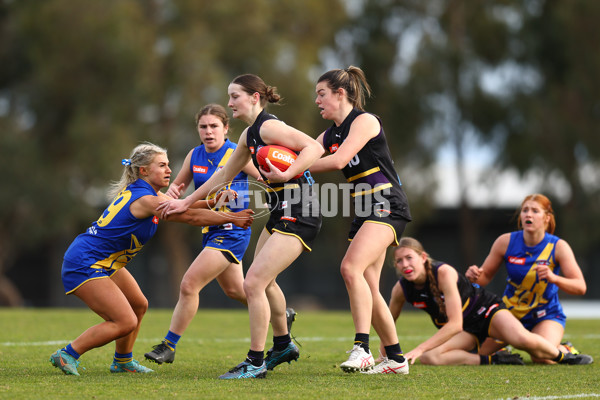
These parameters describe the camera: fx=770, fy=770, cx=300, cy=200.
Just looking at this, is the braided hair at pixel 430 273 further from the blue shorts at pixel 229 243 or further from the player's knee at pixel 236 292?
the player's knee at pixel 236 292

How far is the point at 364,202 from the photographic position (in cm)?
563

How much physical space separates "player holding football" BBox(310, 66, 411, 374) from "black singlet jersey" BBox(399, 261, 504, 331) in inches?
38.2

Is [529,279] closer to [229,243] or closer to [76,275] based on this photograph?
[229,243]

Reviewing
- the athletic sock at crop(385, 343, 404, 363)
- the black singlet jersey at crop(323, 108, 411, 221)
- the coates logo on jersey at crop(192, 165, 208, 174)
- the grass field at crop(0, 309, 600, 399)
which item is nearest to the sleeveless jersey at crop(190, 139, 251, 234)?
the coates logo on jersey at crop(192, 165, 208, 174)

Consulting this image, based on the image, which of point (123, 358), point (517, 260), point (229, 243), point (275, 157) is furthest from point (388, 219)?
point (123, 358)

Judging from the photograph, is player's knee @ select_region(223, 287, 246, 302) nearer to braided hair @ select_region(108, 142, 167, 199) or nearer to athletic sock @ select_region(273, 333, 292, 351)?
athletic sock @ select_region(273, 333, 292, 351)

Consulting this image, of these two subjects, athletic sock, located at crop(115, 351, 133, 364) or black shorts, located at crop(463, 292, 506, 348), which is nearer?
athletic sock, located at crop(115, 351, 133, 364)

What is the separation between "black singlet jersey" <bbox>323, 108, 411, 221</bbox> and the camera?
5.58 m

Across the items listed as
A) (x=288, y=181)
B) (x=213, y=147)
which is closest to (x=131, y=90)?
(x=213, y=147)

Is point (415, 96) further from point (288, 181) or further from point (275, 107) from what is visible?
point (288, 181)

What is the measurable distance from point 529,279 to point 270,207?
109 inches

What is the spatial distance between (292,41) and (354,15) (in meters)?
2.54

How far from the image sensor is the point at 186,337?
908 cm

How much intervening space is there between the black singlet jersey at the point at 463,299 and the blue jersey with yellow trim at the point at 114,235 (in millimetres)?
2387
